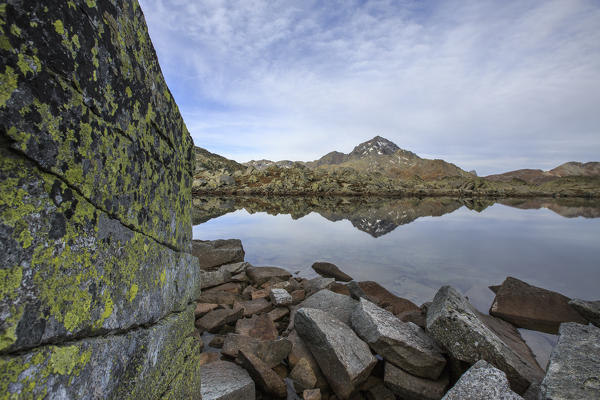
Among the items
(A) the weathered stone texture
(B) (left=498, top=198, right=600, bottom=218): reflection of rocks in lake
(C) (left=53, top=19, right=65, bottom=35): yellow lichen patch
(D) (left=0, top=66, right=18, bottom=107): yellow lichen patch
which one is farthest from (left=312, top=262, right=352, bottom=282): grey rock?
(B) (left=498, top=198, right=600, bottom=218): reflection of rocks in lake

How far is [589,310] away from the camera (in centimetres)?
651

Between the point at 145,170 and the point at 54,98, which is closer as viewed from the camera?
the point at 54,98

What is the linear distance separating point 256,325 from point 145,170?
509cm

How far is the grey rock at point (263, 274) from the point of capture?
31.4 feet

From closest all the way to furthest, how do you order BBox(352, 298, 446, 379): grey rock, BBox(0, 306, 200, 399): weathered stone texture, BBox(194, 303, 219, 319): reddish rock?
1. BBox(0, 306, 200, 399): weathered stone texture
2. BBox(352, 298, 446, 379): grey rock
3. BBox(194, 303, 219, 319): reddish rock

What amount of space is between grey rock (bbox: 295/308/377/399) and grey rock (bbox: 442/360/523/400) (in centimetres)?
137

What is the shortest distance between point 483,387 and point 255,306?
5.11m

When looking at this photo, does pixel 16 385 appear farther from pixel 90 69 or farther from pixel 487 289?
pixel 487 289

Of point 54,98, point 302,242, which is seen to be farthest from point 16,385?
point 302,242

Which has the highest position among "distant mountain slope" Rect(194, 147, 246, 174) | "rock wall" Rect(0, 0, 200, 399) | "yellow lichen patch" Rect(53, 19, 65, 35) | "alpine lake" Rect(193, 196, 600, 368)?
"distant mountain slope" Rect(194, 147, 246, 174)

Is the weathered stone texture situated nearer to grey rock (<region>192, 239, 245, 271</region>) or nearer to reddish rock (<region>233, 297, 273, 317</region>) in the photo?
reddish rock (<region>233, 297, 273, 317</region>)

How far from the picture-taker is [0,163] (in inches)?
43.1

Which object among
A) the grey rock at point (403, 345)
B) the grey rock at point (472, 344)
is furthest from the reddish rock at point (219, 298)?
the grey rock at point (472, 344)

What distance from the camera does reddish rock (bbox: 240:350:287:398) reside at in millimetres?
4328
